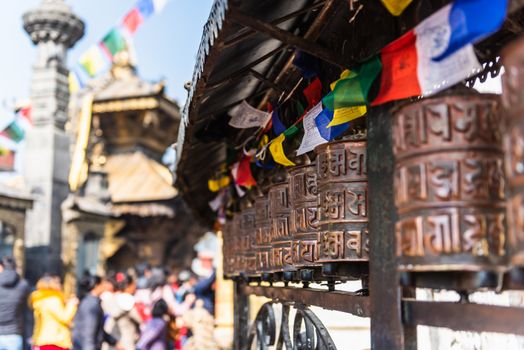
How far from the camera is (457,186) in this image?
2078mm

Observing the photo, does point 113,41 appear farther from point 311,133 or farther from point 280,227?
point 311,133

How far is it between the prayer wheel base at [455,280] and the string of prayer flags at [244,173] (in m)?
3.10

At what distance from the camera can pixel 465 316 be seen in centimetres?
228

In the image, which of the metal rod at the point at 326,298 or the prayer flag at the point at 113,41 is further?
the prayer flag at the point at 113,41

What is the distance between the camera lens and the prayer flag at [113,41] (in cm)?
1619

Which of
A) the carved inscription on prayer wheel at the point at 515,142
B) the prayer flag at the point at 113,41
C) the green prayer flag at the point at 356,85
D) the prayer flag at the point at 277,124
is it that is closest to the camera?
the carved inscription on prayer wheel at the point at 515,142

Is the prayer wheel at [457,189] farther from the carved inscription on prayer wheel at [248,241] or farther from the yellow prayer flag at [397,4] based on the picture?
the carved inscription on prayer wheel at [248,241]

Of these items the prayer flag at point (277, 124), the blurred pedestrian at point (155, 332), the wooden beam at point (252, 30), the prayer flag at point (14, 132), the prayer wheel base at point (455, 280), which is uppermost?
the prayer flag at point (14, 132)

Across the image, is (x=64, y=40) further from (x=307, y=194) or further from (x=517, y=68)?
(x=517, y=68)

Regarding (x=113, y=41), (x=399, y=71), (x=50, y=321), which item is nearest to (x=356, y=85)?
(x=399, y=71)

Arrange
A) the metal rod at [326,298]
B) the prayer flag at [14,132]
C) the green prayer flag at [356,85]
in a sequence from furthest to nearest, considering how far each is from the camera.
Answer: the prayer flag at [14,132], the metal rod at [326,298], the green prayer flag at [356,85]

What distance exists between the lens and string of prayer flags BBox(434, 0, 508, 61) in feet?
6.34

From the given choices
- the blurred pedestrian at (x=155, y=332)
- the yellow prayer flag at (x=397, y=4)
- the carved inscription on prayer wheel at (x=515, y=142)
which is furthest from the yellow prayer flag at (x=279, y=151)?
the blurred pedestrian at (x=155, y=332)

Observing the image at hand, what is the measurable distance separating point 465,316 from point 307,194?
4.80 feet
